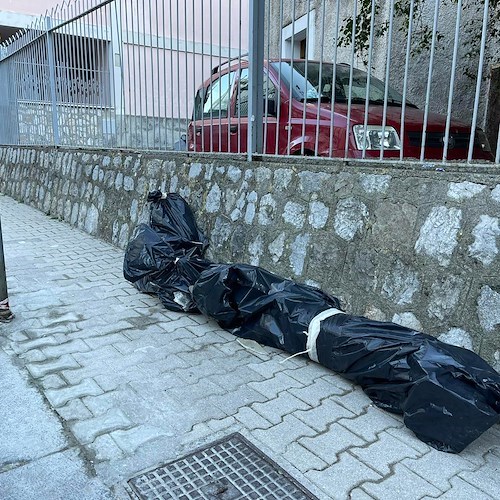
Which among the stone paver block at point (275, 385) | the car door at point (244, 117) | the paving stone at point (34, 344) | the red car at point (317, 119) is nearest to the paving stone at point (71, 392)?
the paving stone at point (34, 344)

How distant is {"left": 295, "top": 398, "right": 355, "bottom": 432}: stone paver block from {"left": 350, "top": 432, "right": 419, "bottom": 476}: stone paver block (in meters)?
0.22

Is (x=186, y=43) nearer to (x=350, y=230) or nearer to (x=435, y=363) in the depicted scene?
(x=350, y=230)

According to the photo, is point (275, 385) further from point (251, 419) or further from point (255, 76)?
point (255, 76)

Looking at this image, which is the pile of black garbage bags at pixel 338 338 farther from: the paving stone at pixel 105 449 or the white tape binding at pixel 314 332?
the paving stone at pixel 105 449

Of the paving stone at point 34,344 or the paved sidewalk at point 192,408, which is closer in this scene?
the paved sidewalk at point 192,408

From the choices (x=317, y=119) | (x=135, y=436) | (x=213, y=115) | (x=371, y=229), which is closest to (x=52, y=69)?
(x=213, y=115)

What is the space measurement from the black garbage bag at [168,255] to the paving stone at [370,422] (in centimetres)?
164

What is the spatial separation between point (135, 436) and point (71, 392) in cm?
56

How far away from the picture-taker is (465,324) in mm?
2582

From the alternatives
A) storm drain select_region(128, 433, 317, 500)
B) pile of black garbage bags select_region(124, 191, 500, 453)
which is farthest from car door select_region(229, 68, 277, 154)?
storm drain select_region(128, 433, 317, 500)

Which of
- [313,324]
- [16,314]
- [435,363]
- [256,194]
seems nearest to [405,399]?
[435,363]

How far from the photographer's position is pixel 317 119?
11.9 ft

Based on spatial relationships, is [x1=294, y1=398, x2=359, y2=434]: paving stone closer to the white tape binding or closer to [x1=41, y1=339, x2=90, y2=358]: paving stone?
the white tape binding

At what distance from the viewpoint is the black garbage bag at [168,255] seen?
3750 millimetres
